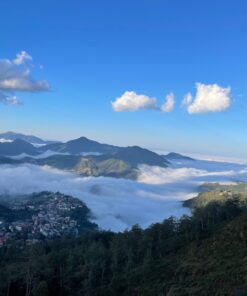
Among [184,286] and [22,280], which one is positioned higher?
[184,286]

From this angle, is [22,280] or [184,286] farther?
[22,280]

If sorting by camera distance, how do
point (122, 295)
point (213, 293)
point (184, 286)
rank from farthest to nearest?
point (122, 295), point (184, 286), point (213, 293)

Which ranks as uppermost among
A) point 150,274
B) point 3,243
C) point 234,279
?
point 234,279

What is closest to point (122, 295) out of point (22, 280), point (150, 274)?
point (150, 274)

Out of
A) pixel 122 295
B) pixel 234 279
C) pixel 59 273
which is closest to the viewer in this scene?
pixel 234 279

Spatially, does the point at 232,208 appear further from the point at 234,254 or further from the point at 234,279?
→ the point at 234,279

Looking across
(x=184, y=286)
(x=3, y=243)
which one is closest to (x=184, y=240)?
(x=184, y=286)
